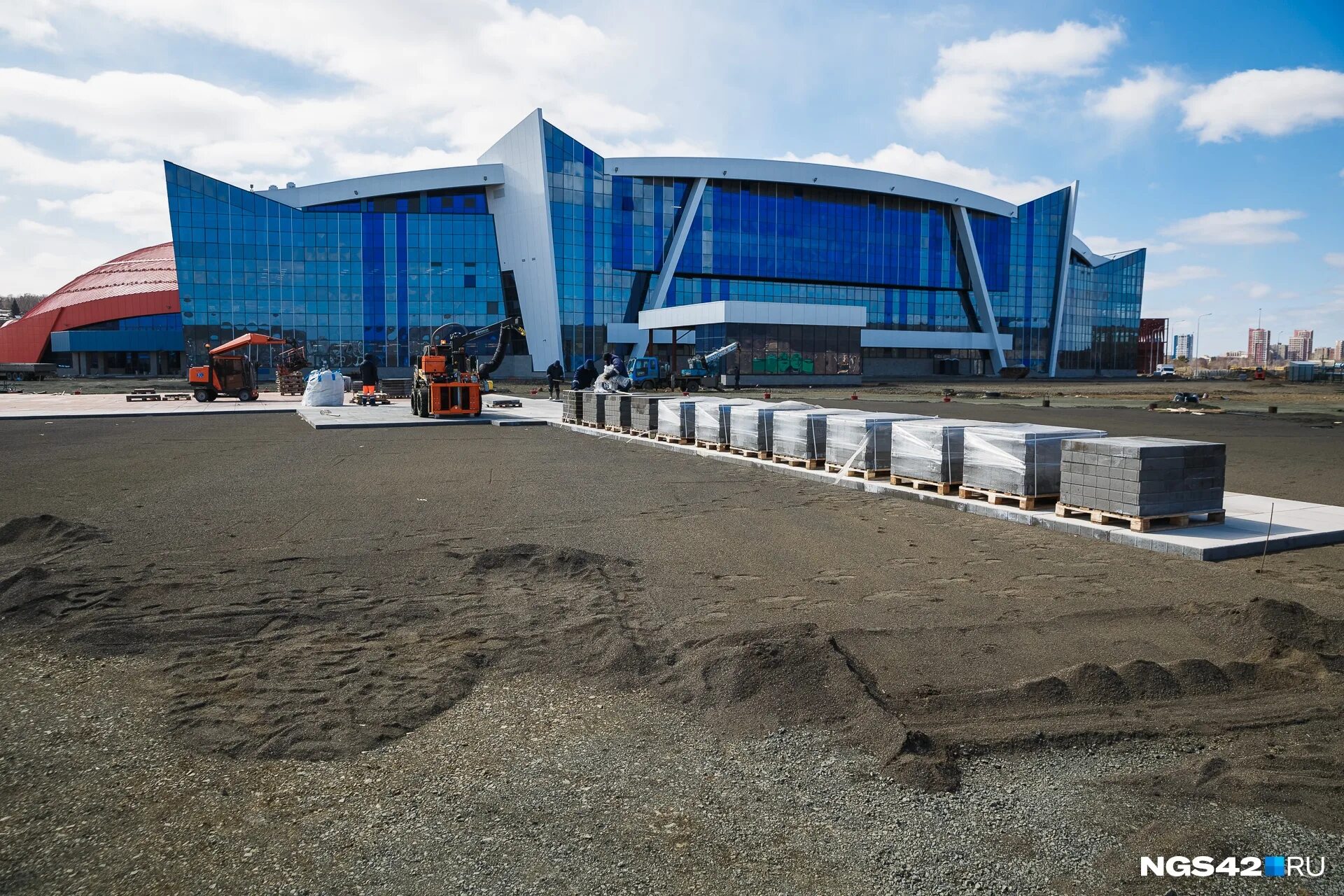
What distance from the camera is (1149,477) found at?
825cm

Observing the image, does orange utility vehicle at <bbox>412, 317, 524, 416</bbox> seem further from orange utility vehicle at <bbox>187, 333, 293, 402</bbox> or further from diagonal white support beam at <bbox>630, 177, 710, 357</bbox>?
diagonal white support beam at <bbox>630, 177, 710, 357</bbox>

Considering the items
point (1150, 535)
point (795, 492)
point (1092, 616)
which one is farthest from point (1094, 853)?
point (795, 492)

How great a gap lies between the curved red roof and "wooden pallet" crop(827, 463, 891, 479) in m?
79.3

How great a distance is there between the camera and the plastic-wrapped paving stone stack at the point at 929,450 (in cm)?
1071

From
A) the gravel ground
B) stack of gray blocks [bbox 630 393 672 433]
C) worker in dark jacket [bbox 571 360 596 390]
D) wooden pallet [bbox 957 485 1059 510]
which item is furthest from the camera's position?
worker in dark jacket [bbox 571 360 596 390]

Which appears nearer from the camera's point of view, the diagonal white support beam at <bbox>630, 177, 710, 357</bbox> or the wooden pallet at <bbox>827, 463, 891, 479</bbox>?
the wooden pallet at <bbox>827, 463, 891, 479</bbox>

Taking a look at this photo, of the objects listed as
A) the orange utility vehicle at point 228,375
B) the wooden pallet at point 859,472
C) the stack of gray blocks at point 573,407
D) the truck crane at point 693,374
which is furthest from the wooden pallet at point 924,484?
the truck crane at point 693,374

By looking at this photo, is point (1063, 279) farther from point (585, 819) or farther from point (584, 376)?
point (585, 819)

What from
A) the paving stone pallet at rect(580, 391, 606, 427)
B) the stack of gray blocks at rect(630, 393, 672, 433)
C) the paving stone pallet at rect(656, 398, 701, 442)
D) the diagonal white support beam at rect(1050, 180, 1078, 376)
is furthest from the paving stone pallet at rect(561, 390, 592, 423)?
the diagonal white support beam at rect(1050, 180, 1078, 376)

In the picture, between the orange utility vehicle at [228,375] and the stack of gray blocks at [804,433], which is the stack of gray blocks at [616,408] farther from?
the orange utility vehicle at [228,375]

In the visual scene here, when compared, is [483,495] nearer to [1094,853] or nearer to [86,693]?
[86,693]

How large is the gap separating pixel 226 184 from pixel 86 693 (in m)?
74.9

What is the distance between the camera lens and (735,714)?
4.33m

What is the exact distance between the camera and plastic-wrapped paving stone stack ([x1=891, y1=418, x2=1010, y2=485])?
35.1ft
